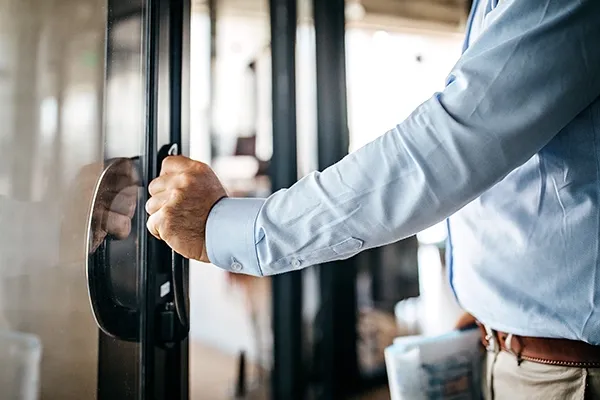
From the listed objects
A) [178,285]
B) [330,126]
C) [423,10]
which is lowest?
[178,285]

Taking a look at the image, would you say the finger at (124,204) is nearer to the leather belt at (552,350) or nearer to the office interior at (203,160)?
the office interior at (203,160)

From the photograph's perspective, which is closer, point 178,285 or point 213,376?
point 178,285

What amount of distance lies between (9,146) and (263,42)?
1766 mm

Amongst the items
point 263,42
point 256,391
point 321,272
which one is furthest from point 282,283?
point 263,42

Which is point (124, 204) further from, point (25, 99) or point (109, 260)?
point (25, 99)

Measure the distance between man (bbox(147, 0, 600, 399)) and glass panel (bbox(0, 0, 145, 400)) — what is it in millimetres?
132

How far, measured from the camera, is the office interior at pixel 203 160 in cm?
69

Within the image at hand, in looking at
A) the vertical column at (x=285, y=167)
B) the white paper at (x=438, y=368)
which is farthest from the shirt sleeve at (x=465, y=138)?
the vertical column at (x=285, y=167)

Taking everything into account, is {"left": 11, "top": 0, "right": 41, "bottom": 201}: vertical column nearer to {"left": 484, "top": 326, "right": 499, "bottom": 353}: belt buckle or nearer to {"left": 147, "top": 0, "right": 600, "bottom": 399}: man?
{"left": 147, "top": 0, "right": 600, "bottom": 399}: man

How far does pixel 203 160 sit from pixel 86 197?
166 cm

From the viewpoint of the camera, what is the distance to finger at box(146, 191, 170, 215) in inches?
26.3

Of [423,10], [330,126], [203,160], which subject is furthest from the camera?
[423,10]

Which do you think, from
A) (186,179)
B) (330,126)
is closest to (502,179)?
(186,179)

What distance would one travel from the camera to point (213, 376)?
2.45 metres
